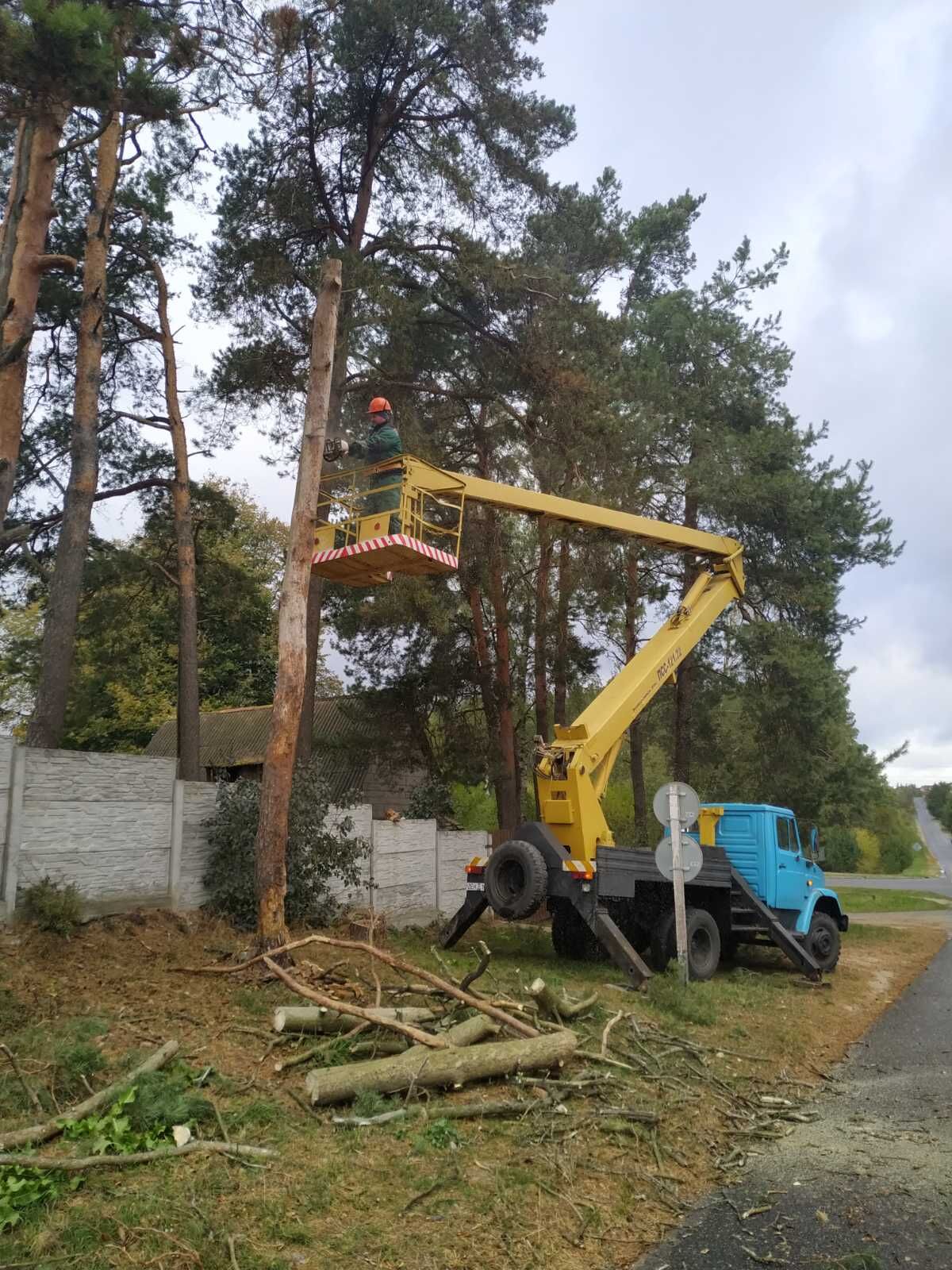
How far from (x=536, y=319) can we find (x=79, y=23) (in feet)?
31.5

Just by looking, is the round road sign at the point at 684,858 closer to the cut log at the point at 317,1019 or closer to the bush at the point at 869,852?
the cut log at the point at 317,1019

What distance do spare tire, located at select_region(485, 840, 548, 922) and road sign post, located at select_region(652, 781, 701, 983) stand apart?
161cm

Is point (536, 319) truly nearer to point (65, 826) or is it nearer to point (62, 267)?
point (62, 267)

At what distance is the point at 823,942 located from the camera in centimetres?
1527

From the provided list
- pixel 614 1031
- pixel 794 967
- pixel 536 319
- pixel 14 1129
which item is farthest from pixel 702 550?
pixel 14 1129

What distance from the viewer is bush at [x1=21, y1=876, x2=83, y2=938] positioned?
9625mm

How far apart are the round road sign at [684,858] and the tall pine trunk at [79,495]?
327 inches

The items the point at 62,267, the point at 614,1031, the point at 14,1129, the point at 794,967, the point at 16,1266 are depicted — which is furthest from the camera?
the point at 794,967

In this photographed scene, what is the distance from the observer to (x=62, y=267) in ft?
44.5

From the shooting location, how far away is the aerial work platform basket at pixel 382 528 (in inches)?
406

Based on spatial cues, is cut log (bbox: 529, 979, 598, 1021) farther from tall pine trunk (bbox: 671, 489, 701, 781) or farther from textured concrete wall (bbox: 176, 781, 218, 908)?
tall pine trunk (bbox: 671, 489, 701, 781)

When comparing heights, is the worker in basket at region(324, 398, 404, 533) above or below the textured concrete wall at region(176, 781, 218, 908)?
above

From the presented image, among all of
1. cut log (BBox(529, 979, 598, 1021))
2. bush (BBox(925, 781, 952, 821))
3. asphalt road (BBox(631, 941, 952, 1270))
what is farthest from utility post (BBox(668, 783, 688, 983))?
bush (BBox(925, 781, 952, 821))

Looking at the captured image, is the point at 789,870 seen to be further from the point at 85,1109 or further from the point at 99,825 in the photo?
the point at 85,1109
